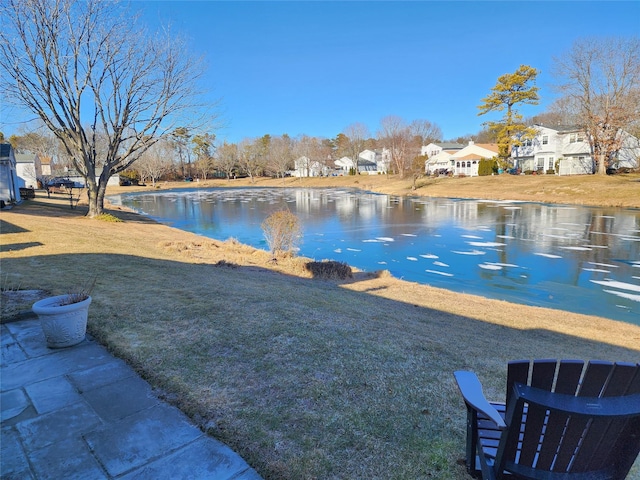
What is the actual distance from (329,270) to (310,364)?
23.4 feet

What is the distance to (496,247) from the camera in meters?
14.9

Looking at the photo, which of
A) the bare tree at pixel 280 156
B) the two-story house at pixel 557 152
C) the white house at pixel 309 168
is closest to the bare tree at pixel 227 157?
the bare tree at pixel 280 156

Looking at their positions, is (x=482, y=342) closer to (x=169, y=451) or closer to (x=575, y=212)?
(x=169, y=451)

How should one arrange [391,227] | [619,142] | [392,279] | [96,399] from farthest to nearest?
[619,142], [391,227], [392,279], [96,399]

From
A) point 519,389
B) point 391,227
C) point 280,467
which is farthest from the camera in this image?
point 391,227

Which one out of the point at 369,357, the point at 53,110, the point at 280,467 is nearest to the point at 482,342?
the point at 369,357

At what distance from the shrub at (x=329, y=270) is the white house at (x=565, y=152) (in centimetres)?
3773

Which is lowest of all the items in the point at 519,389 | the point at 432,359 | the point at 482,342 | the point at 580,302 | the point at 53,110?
the point at 580,302

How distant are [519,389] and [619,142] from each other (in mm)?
43183

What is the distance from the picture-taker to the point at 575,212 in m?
24.2

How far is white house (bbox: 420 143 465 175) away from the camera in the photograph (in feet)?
199

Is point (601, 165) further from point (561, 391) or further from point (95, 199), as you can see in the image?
point (561, 391)

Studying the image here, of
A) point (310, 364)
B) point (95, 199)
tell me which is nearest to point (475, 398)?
point (310, 364)

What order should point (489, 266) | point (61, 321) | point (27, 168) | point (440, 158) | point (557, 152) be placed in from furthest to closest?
point (440, 158) < point (557, 152) < point (27, 168) < point (489, 266) < point (61, 321)
